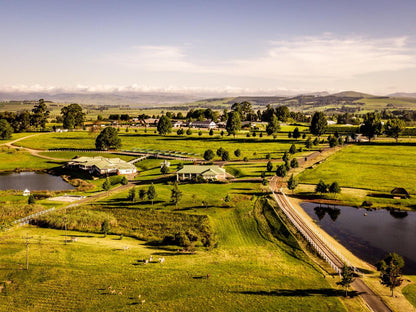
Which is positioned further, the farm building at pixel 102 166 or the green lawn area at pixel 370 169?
the farm building at pixel 102 166

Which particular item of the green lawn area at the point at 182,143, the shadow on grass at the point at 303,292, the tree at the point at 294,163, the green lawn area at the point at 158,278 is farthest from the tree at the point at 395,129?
the shadow on grass at the point at 303,292

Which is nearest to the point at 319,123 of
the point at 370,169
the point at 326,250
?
the point at 370,169

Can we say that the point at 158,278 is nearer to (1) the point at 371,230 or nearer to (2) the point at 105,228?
(2) the point at 105,228

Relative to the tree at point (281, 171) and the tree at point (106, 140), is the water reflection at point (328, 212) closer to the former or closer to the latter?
the tree at point (281, 171)

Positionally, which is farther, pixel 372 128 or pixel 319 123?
pixel 319 123

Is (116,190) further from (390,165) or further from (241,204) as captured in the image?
(390,165)

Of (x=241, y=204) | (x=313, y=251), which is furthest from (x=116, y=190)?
(x=313, y=251)
